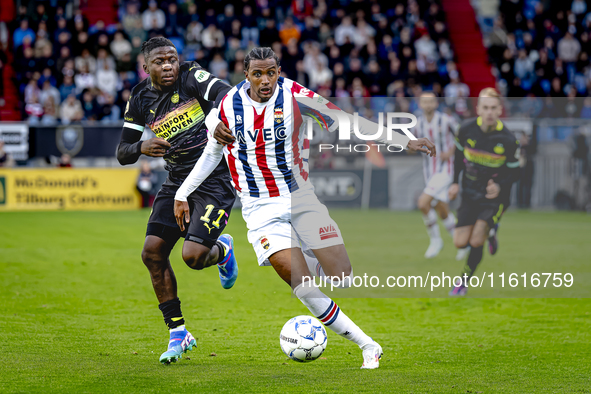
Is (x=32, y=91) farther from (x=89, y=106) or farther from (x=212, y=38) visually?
(x=212, y=38)

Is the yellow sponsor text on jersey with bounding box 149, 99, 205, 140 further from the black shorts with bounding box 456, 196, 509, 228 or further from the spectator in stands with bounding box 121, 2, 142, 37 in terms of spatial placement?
the spectator in stands with bounding box 121, 2, 142, 37

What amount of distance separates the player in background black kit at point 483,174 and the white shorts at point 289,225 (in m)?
3.38

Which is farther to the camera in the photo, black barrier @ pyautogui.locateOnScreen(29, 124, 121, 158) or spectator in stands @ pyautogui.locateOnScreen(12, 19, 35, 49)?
spectator in stands @ pyautogui.locateOnScreen(12, 19, 35, 49)

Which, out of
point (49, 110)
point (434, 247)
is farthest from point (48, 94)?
point (434, 247)

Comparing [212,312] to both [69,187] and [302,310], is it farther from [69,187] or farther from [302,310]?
[69,187]

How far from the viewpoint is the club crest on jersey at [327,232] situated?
483 centimetres

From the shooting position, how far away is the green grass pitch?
4309mm

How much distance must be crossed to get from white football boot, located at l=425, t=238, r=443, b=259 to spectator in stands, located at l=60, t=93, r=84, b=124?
33.6 feet

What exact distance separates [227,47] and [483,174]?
41.8 feet

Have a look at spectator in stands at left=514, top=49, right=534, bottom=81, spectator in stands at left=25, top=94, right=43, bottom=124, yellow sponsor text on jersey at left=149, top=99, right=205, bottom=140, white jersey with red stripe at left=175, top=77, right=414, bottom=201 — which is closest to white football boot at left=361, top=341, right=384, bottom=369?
white jersey with red stripe at left=175, top=77, right=414, bottom=201

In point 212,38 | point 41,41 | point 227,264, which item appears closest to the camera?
point 227,264

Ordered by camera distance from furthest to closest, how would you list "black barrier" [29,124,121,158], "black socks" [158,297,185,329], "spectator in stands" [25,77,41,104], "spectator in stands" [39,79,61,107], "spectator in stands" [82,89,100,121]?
1. "spectator in stands" [25,77,41,104]
2. "spectator in stands" [39,79,61,107]
3. "spectator in stands" [82,89,100,121]
4. "black barrier" [29,124,121,158]
5. "black socks" [158,297,185,329]

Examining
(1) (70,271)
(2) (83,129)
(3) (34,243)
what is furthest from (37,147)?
(1) (70,271)

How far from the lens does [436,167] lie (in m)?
10.7
